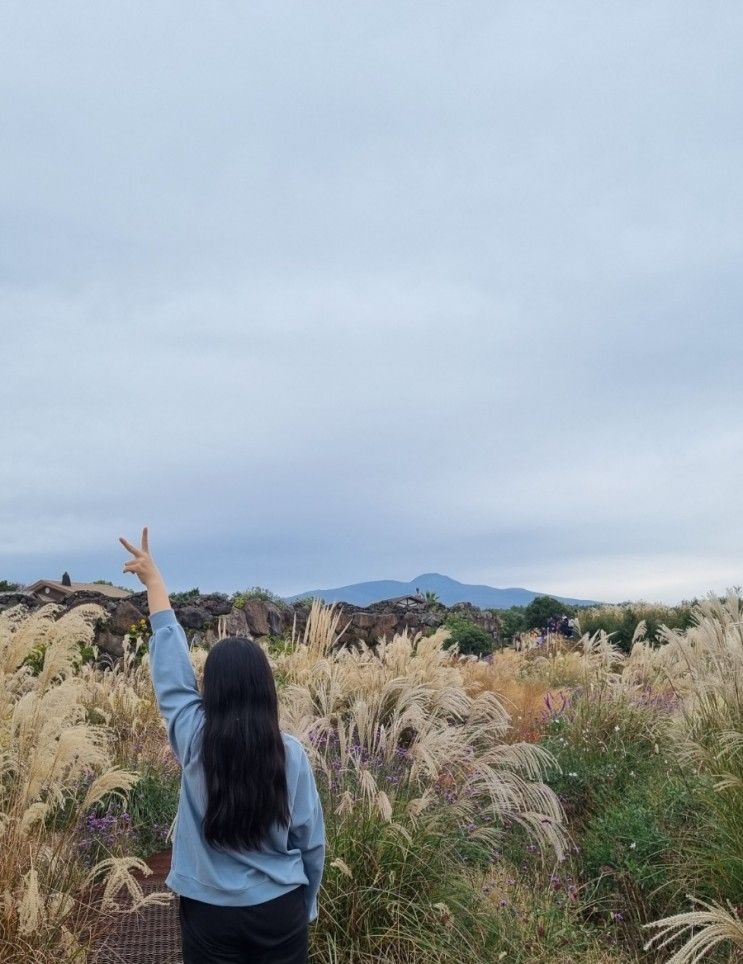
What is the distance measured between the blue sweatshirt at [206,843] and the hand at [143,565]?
0.36 m

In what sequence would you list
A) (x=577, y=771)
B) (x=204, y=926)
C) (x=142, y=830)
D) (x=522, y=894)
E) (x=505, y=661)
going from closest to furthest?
(x=204, y=926)
(x=522, y=894)
(x=142, y=830)
(x=577, y=771)
(x=505, y=661)

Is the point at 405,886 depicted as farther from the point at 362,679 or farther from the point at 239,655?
the point at 362,679

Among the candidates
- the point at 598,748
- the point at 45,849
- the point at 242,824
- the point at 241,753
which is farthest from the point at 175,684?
the point at 598,748

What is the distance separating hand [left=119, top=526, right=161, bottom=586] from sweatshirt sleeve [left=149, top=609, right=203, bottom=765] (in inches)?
12.8

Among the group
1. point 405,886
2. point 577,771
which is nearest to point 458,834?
point 405,886

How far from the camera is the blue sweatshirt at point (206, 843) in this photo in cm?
298

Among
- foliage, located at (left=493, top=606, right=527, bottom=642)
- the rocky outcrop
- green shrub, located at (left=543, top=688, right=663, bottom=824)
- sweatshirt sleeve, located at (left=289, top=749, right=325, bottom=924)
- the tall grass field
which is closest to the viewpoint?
sweatshirt sleeve, located at (left=289, top=749, right=325, bottom=924)

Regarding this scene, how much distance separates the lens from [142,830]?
20.5ft

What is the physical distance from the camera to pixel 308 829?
3.11 meters

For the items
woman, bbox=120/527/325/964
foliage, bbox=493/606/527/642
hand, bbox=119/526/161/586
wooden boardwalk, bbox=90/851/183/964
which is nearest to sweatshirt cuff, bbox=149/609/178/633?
hand, bbox=119/526/161/586

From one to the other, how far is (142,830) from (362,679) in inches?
77.4

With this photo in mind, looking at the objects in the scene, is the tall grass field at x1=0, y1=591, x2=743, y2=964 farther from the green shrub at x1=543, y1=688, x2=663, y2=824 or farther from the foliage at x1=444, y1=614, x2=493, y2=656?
the foliage at x1=444, y1=614, x2=493, y2=656

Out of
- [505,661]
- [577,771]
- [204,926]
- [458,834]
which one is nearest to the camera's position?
[204,926]

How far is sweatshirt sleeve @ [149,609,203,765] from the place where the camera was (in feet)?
10.4
